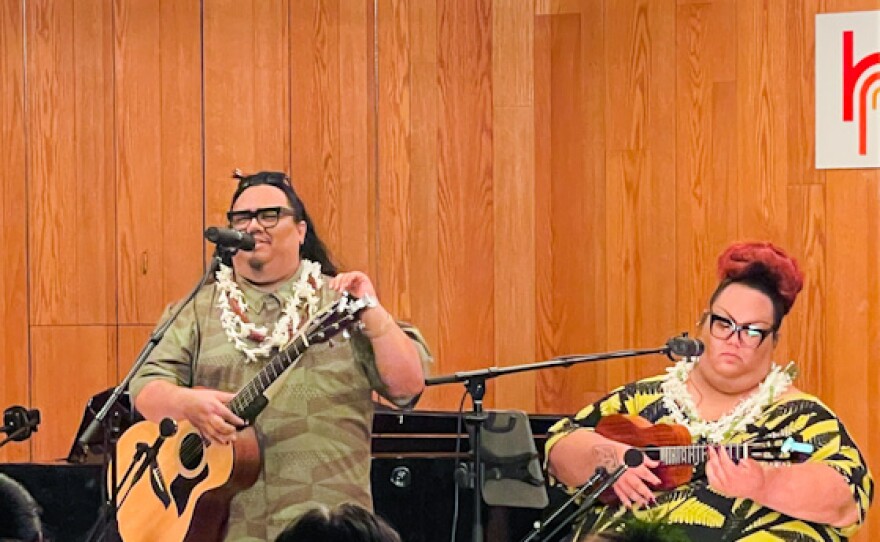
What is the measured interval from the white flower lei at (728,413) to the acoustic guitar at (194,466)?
0.75 metres

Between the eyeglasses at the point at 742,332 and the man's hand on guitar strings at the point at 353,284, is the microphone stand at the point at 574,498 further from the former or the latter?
the man's hand on guitar strings at the point at 353,284

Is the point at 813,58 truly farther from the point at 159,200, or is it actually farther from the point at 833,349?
the point at 159,200

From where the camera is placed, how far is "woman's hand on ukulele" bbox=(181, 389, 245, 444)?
137 inches

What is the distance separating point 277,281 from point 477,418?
23.4 inches

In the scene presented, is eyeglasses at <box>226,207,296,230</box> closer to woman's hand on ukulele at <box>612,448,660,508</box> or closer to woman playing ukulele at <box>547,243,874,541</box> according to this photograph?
woman playing ukulele at <box>547,243,874,541</box>

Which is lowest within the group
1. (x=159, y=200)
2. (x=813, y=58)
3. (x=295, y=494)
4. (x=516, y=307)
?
(x=295, y=494)

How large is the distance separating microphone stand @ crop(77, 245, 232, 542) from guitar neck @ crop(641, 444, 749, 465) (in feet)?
3.48

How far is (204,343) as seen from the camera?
3.62m

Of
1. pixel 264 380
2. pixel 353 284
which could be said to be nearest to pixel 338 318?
pixel 353 284

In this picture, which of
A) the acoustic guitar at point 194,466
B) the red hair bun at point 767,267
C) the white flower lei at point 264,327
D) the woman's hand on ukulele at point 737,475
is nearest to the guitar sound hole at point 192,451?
the acoustic guitar at point 194,466

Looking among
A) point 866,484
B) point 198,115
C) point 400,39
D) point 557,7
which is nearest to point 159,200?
point 198,115

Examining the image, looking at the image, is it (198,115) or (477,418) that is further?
(198,115)

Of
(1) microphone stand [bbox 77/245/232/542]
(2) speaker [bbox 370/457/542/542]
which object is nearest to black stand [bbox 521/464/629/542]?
(2) speaker [bbox 370/457/542/542]

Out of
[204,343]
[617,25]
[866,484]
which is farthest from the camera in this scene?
[617,25]
